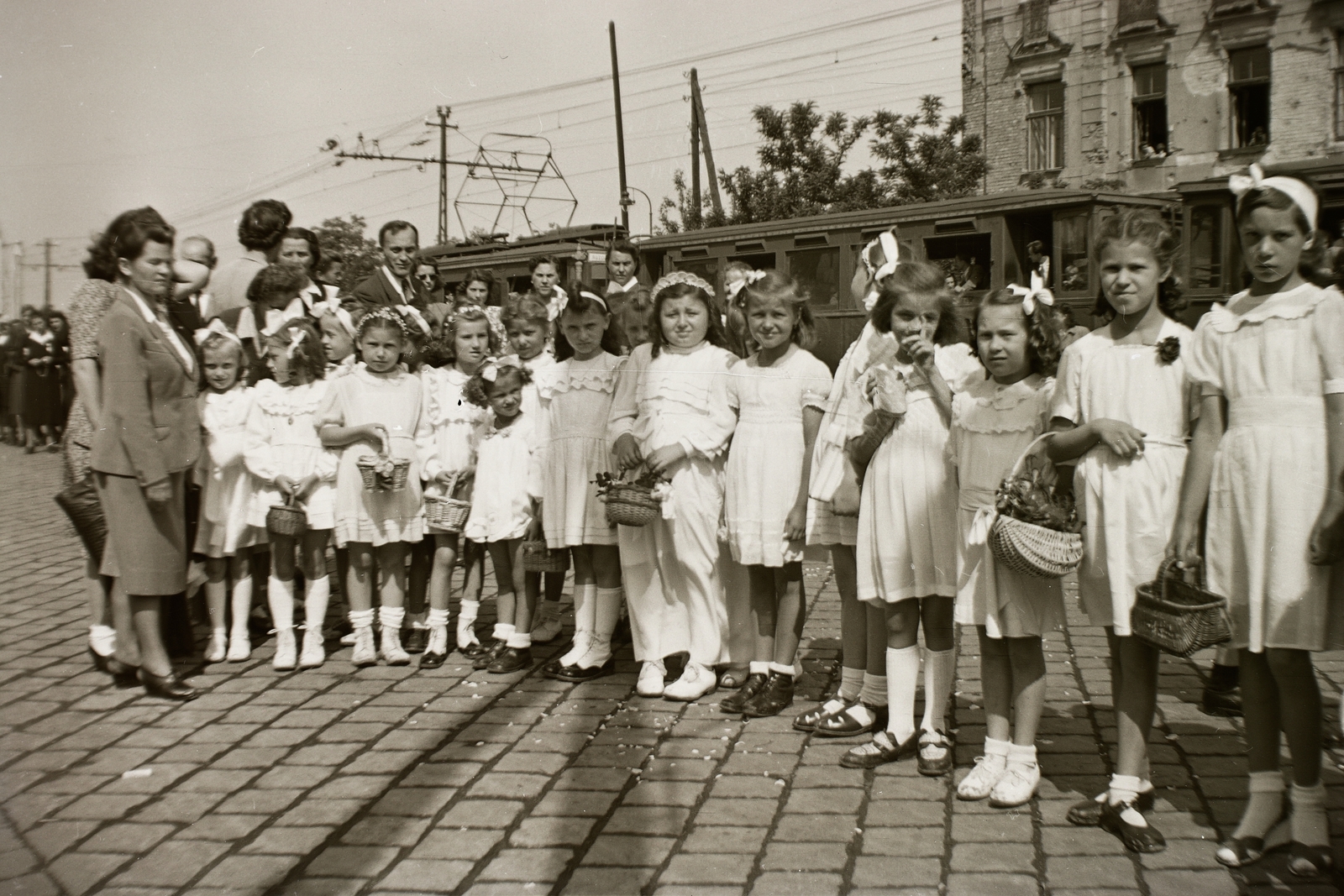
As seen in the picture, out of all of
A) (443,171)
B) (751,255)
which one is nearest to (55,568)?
(751,255)

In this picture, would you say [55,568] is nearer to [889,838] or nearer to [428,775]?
[428,775]

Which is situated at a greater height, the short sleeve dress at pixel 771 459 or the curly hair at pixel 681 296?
the curly hair at pixel 681 296

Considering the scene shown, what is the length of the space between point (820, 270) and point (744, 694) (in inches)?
516

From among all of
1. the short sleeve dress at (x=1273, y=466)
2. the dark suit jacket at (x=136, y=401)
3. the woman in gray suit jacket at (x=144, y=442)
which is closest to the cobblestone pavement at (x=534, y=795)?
the woman in gray suit jacket at (x=144, y=442)

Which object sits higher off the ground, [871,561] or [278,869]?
[871,561]

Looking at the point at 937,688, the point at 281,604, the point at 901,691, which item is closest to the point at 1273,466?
the point at 937,688

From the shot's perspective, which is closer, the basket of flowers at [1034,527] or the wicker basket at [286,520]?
the basket of flowers at [1034,527]

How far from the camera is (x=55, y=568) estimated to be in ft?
27.1

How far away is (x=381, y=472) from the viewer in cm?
529

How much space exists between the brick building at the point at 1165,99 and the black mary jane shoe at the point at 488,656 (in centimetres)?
1148

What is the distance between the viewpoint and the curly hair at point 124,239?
5.04m

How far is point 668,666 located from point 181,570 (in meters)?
2.37

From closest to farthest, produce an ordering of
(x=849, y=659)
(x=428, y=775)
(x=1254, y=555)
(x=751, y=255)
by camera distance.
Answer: (x=1254, y=555) < (x=428, y=775) < (x=849, y=659) < (x=751, y=255)

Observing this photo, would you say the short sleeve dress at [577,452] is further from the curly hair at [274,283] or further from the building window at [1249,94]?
the building window at [1249,94]
